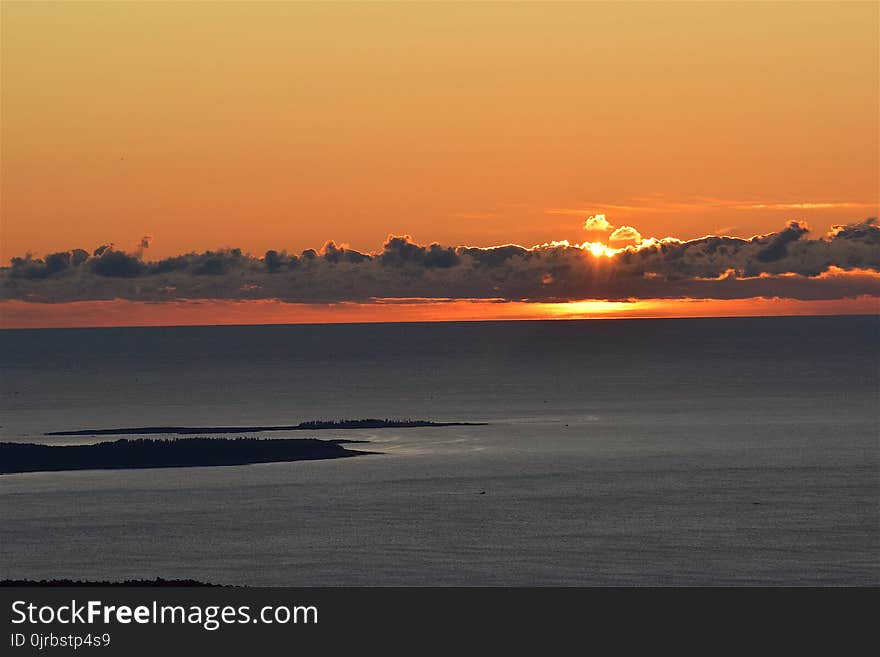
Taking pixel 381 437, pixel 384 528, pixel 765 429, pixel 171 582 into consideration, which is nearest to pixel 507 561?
pixel 384 528

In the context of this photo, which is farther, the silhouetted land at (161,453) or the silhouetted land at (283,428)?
the silhouetted land at (283,428)

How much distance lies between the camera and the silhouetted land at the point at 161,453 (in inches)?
4919

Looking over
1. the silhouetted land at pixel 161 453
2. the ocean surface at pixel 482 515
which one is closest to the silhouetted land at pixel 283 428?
the ocean surface at pixel 482 515

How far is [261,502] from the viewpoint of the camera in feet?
340

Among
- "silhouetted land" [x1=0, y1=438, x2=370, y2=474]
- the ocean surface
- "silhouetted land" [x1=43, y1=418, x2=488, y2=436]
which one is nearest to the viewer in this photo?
the ocean surface

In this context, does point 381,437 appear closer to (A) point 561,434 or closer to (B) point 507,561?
(A) point 561,434

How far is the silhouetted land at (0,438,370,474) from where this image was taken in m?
125

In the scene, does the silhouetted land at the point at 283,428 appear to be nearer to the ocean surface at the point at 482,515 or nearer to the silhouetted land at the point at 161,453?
the ocean surface at the point at 482,515

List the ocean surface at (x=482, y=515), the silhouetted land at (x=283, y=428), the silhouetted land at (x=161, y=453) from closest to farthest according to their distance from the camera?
the ocean surface at (x=482, y=515)
the silhouetted land at (x=161, y=453)
the silhouetted land at (x=283, y=428)

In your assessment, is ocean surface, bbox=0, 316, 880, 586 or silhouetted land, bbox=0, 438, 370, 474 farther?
silhouetted land, bbox=0, 438, 370, 474

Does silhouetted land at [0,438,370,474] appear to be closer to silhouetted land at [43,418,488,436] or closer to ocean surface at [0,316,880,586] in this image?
ocean surface at [0,316,880,586]

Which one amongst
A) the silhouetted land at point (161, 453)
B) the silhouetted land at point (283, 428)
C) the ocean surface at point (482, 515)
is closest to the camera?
the ocean surface at point (482, 515)

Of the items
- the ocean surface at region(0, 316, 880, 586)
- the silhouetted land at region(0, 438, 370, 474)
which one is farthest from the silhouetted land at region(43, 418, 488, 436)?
the silhouetted land at region(0, 438, 370, 474)
